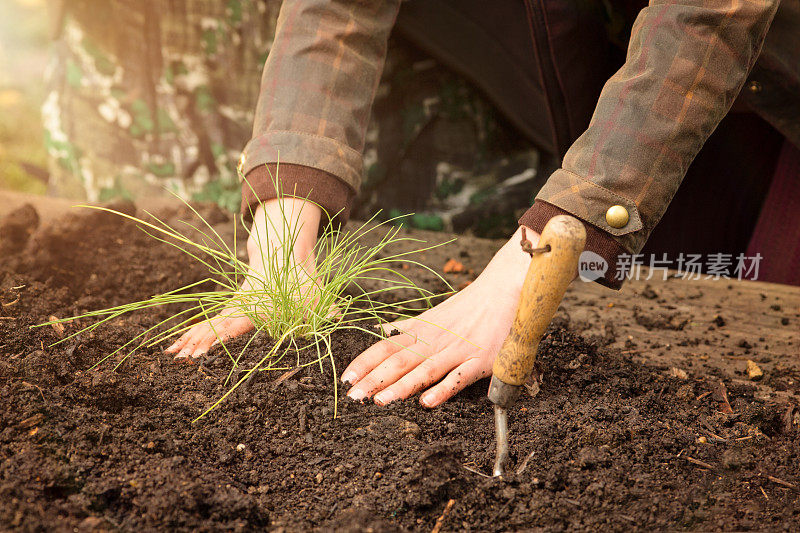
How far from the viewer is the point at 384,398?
114 centimetres

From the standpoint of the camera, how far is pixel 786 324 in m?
1.65

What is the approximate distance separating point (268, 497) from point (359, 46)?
1.13 metres

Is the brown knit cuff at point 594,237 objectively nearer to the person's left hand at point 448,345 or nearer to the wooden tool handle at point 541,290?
the person's left hand at point 448,345

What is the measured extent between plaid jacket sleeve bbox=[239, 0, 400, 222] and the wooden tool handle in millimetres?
675

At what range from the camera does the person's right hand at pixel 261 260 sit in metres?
1.24

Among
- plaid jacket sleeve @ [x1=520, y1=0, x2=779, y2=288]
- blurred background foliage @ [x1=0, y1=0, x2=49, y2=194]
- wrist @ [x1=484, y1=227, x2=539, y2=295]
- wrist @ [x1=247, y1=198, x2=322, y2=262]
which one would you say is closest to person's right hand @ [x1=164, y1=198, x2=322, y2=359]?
wrist @ [x1=247, y1=198, x2=322, y2=262]

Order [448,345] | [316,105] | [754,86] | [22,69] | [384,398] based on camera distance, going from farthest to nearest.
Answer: [22,69] → [754,86] → [316,105] → [448,345] → [384,398]

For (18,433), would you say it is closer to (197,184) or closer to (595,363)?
(595,363)

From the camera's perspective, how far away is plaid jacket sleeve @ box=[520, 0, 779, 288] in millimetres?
1205

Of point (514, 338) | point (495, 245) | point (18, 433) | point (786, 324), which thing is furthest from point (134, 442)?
point (786, 324)

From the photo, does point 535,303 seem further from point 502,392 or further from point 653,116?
point 653,116

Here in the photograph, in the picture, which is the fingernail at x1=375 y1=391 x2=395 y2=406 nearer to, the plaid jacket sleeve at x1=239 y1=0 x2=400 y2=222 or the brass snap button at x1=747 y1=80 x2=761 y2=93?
the plaid jacket sleeve at x1=239 y1=0 x2=400 y2=222

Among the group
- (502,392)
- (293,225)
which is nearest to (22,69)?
(293,225)

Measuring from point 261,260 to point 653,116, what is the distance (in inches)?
34.9
